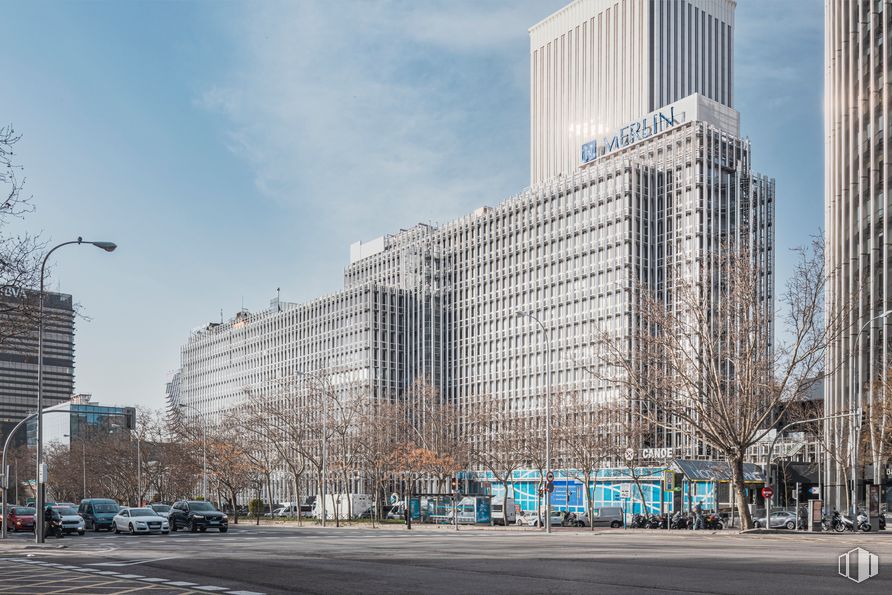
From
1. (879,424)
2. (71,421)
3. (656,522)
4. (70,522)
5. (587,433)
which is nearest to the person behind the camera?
(70,522)

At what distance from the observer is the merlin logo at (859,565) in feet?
63.2

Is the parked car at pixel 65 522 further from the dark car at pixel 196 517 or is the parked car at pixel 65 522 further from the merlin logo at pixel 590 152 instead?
the merlin logo at pixel 590 152

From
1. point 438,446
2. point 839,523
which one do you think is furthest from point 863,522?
point 438,446

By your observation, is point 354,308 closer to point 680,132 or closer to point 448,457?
point 680,132

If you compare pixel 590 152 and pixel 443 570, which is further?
pixel 590 152

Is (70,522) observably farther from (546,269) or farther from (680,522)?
(546,269)

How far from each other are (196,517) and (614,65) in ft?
393

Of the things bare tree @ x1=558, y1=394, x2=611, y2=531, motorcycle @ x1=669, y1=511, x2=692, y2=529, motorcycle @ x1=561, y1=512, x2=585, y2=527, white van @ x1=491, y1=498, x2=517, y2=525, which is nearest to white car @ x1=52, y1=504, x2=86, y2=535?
white van @ x1=491, y1=498, x2=517, y2=525

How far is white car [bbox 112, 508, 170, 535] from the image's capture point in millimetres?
49688

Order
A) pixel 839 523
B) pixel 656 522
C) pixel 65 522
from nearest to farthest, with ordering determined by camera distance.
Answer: pixel 65 522 → pixel 839 523 → pixel 656 522

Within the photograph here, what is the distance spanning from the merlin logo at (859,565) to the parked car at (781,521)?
1456 inches

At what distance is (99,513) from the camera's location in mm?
55875

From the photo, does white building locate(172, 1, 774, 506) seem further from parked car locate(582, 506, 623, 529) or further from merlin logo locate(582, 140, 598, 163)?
parked car locate(582, 506, 623, 529)

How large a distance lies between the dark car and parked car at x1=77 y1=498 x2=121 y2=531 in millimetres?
3629
